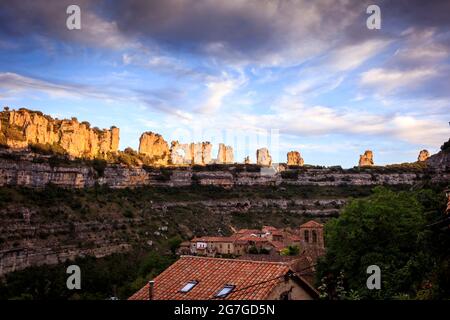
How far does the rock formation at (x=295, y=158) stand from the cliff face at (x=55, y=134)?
87.7 metres

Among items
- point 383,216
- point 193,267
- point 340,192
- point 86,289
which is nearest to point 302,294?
point 193,267

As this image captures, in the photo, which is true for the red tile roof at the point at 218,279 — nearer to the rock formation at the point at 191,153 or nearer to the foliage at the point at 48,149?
the foliage at the point at 48,149

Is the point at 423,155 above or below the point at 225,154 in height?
below

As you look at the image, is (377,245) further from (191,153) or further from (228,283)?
(191,153)

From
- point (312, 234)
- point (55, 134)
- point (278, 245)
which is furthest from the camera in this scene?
point (55, 134)

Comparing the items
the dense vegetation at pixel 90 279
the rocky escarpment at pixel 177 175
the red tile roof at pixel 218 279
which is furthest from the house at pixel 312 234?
the rocky escarpment at pixel 177 175

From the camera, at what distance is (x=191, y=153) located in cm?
17725

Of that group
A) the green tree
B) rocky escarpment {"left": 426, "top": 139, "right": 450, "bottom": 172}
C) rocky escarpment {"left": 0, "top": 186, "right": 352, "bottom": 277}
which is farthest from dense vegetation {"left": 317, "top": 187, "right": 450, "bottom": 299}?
rocky escarpment {"left": 426, "top": 139, "right": 450, "bottom": 172}

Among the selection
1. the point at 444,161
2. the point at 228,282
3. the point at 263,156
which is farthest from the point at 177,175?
the point at 228,282

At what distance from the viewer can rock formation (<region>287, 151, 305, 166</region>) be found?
19020 cm

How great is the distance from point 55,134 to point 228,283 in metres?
106

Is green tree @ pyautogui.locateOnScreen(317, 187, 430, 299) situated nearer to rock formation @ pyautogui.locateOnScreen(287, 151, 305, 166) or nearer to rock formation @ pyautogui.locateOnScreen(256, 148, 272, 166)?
rock formation @ pyautogui.locateOnScreen(256, 148, 272, 166)

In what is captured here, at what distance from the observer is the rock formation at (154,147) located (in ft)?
515

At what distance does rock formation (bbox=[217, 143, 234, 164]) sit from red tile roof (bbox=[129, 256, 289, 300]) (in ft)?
549
